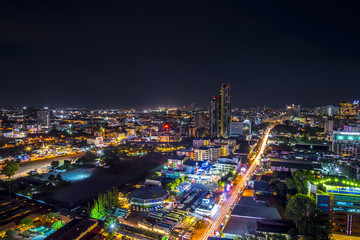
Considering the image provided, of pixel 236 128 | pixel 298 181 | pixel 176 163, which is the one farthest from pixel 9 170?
pixel 236 128

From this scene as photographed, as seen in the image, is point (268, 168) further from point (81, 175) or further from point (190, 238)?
point (81, 175)

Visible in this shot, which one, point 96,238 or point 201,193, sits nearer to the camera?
point 96,238

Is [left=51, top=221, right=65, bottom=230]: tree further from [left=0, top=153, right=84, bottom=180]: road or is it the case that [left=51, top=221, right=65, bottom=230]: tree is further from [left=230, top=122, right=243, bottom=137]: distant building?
[left=230, top=122, right=243, bottom=137]: distant building

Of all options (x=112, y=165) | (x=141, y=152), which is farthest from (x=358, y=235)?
(x=141, y=152)

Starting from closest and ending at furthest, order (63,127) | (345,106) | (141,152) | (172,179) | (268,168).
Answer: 1. (172,179)
2. (268,168)
3. (141,152)
4. (63,127)
5. (345,106)

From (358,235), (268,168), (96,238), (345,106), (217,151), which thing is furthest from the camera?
(345,106)

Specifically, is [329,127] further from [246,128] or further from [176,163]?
[176,163]

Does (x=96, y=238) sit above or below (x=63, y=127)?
below
